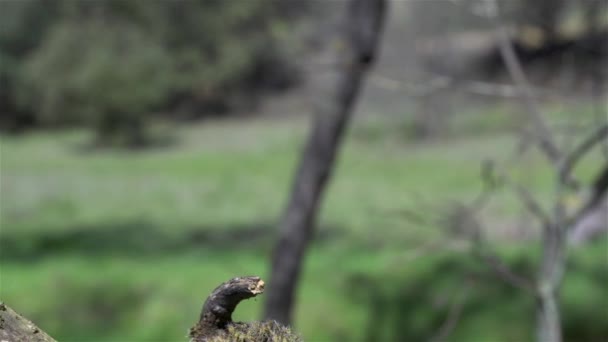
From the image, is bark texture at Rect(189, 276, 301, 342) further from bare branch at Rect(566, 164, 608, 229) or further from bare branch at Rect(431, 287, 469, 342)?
bare branch at Rect(431, 287, 469, 342)

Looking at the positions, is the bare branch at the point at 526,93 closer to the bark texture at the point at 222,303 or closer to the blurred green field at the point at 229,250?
the blurred green field at the point at 229,250

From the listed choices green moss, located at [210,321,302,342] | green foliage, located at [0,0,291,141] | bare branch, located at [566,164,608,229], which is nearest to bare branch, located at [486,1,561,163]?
bare branch, located at [566,164,608,229]

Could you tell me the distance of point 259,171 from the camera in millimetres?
12328

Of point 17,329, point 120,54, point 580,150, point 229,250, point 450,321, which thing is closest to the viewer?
point 17,329

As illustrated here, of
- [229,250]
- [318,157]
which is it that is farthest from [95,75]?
[318,157]

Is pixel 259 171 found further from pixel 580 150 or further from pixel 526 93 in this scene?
pixel 580 150

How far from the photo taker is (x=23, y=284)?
643 centimetres

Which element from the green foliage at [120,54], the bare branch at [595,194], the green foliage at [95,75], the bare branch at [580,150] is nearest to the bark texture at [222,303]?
the bare branch at [580,150]

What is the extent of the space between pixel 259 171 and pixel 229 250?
13.6ft

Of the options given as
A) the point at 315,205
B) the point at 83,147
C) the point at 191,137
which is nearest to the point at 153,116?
the point at 191,137

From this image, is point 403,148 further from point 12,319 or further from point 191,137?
point 12,319

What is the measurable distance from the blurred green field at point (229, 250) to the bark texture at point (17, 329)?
3446 millimetres

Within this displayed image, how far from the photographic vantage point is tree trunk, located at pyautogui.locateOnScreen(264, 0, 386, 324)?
5.32 m

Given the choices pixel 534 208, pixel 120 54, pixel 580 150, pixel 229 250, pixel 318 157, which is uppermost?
Answer: pixel 120 54
